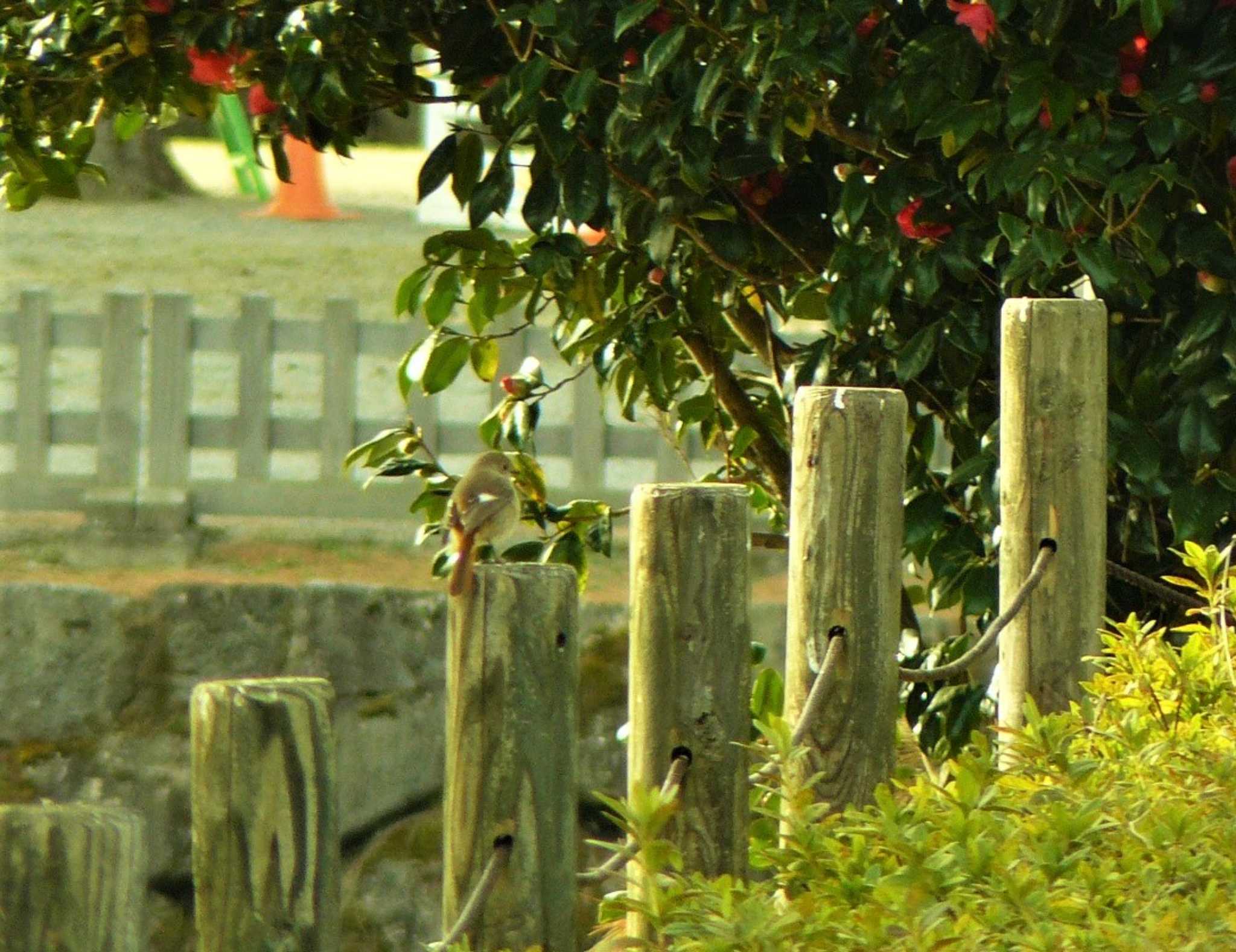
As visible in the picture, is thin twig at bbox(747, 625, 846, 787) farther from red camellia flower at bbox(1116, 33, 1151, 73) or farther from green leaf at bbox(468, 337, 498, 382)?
green leaf at bbox(468, 337, 498, 382)

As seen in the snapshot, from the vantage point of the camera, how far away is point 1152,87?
2514 mm

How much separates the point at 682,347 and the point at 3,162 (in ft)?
4.18

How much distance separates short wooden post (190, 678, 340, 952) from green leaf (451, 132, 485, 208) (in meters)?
1.70

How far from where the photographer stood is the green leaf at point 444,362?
334 centimetres

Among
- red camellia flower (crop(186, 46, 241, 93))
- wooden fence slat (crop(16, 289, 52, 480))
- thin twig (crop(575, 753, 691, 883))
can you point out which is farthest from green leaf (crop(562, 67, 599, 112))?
wooden fence slat (crop(16, 289, 52, 480))

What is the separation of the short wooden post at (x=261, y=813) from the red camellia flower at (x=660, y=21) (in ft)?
4.92

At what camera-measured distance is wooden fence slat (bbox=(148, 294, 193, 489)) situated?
7770 millimetres

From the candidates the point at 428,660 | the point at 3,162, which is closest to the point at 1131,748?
the point at 3,162

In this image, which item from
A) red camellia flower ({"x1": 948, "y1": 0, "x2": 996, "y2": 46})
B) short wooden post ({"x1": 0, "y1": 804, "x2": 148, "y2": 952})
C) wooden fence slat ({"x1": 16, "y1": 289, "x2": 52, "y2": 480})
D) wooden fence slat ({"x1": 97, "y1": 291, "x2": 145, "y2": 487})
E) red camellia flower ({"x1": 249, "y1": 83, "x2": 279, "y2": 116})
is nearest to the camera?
short wooden post ({"x1": 0, "y1": 804, "x2": 148, "y2": 952})

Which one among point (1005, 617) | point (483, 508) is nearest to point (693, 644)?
point (1005, 617)

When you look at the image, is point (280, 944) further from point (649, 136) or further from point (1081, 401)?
point (649, 136)

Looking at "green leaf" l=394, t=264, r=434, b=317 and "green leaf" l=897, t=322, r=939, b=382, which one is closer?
"green leaf" l=897, t=322, r=939, b=382

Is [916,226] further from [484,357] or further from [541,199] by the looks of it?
[484,357]

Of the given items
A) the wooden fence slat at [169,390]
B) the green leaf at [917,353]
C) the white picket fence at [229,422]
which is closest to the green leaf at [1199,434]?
the green leaf at [917,353]
